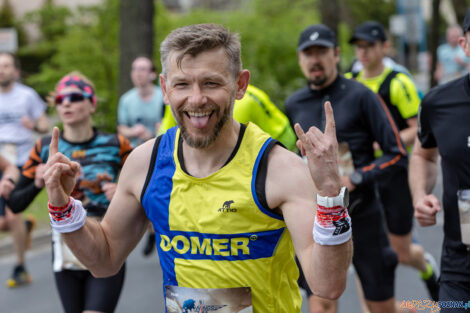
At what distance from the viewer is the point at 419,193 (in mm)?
3820

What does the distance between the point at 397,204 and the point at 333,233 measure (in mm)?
3684

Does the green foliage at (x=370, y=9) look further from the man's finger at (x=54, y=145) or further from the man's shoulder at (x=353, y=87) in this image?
the man's finger at (x=54, y=145)

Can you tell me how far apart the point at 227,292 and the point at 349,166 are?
2.25 meters

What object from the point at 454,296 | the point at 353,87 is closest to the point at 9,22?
the point at 353,87

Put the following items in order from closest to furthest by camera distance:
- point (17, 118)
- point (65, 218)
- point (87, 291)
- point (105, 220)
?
point (65, 218), point (105, 220), point (87, 291), point (17, 118)

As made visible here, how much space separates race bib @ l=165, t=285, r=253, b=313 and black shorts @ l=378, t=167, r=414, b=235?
3.33 metres

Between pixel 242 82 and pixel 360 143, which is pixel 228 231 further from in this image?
pixel 360 143

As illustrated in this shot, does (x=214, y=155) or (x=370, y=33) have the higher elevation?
(x=370, y=33)

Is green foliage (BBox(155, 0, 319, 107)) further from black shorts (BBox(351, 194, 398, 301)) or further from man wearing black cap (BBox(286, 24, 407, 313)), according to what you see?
black shorts (BBox(351, 194, 398, 301))

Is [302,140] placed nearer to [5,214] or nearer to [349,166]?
[349,166]

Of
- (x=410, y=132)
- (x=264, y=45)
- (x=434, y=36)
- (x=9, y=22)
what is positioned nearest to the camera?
(x=410, y=132)

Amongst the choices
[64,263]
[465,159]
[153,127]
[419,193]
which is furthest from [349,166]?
[153,127]

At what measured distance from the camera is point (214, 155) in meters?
2.68

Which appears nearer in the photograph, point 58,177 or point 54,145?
point 58,177
